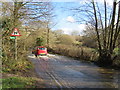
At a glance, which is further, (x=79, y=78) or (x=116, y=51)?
(x=116, y=51)

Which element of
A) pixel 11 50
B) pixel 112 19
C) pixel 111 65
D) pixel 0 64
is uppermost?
pixel 112 19

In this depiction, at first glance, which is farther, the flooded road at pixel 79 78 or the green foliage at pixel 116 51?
the green foliage at pixel 116 51

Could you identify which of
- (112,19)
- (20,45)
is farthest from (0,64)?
(112,19)

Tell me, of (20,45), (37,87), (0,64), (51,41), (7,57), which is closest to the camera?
(37,87)

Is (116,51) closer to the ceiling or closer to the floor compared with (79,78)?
closer to the ceiling

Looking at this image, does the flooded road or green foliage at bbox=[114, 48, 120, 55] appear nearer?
the flooded road

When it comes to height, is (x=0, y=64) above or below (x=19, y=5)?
below

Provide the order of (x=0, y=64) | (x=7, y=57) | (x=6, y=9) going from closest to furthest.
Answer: (x=0, y=64) < (x=7, y=57) < (x=6, y=9)

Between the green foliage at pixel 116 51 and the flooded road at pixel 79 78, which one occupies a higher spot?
the green foliage at pixel 116 51

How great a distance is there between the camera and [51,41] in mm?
35250

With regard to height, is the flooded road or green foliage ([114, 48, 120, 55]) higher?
green foliage ([114, 48, 120, 55])

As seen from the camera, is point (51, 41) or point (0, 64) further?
point (51, 41)

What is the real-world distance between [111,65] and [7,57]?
814 cm

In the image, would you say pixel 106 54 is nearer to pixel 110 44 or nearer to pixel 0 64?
pixel 110 44
